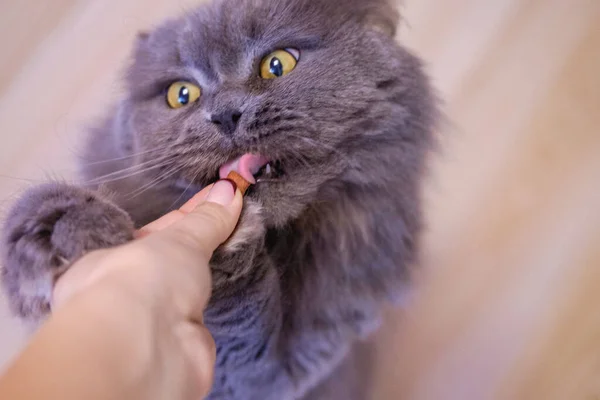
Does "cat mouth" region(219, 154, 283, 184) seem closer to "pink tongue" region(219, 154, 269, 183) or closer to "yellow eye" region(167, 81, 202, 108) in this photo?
"pink tongue" region(219, 154, 269, 183)

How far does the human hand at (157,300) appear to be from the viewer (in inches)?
16.7

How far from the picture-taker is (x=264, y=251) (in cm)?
85

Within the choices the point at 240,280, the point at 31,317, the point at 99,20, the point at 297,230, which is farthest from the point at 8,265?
the point at 99,20

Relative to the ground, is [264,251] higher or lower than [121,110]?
lower

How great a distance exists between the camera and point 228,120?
0.81 meters

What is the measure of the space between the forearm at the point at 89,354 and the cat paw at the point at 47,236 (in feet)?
0.60

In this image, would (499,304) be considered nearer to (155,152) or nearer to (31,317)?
(155,152)

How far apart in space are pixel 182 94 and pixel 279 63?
219 mm

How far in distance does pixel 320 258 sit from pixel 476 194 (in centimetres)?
65

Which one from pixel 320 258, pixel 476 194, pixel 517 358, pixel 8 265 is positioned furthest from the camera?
pixel 476 194

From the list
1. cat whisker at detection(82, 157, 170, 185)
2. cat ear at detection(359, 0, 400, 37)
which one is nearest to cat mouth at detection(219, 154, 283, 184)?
cat whisker at detection(82, 157, 170, 185)

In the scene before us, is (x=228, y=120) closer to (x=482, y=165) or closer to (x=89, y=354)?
(x=89, y=354)

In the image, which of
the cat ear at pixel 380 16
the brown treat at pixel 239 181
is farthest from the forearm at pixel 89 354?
the cat ear at pixel 380 16

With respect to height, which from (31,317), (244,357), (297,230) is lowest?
(244,357)
